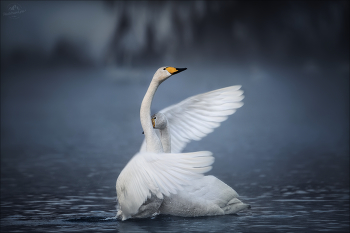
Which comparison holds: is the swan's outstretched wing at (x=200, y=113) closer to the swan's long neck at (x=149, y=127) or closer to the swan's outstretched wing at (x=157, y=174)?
the swan's long neck at (x=149, y=127)

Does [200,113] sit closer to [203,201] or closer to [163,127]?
[163,127]

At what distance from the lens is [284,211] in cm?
895

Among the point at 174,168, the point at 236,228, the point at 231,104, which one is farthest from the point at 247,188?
the point at 174,168

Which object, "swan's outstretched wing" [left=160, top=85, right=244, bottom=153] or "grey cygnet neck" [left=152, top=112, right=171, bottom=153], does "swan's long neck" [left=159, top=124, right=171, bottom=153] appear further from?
"swan's outstretched wing" [left=160, top=85, right=244, bottom=153]

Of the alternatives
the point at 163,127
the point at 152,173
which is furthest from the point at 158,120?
the point at 152,173

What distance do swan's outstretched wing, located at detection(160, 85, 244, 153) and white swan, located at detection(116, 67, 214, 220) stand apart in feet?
3.70

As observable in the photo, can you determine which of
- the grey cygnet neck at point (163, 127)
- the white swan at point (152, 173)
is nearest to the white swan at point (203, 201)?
the white swan at point (152, 173)

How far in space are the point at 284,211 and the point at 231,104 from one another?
72.6 inches

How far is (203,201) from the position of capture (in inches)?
329

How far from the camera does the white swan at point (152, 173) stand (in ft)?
22.5

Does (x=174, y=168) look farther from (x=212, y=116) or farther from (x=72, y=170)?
(x=72, y=170)

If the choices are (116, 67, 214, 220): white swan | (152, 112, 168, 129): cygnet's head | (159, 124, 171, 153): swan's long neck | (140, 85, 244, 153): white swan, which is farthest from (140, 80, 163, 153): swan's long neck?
(140, 85, 244, 153): white swan

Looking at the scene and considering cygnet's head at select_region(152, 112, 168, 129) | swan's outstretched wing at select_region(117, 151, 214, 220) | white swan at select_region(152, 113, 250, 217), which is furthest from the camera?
cygnet's head at select_region(152, 112, 168, 129)

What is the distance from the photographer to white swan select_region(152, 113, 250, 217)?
833 centimetres
